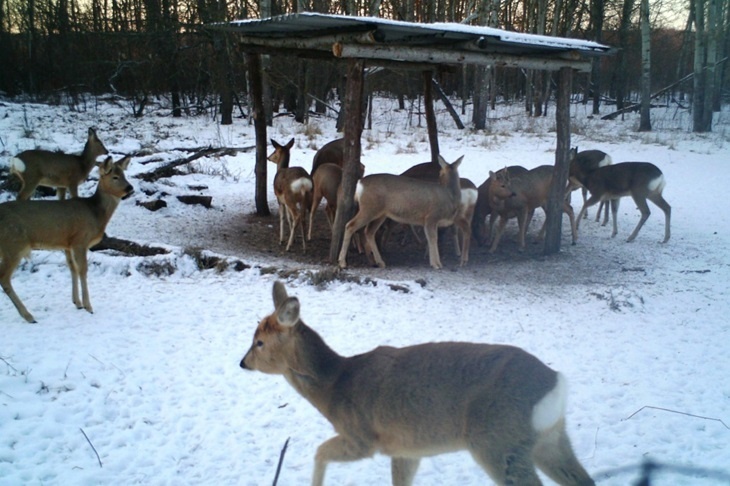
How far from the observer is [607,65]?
39.4 m

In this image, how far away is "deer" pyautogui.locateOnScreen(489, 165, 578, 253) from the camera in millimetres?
9859

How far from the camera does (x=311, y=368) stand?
3441 millimetres

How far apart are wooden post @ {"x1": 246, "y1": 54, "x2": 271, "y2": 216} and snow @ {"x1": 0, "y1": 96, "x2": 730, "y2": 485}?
62 cm

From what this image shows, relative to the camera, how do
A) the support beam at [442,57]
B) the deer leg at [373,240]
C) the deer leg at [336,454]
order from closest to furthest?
the deer leg at [336,454], the support beam at [442,57], the deer leg at [373,240]

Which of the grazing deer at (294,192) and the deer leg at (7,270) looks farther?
the grazing deer at (294,192)

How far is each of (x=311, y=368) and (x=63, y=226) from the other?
13.0ft

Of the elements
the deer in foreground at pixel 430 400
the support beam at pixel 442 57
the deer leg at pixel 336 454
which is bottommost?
the deer leg at pixel 336 454

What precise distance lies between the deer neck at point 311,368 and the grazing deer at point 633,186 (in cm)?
816

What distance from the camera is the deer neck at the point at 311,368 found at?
11.2 ft

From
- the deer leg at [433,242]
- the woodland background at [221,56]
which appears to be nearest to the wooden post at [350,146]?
the deer leg at [433,242]

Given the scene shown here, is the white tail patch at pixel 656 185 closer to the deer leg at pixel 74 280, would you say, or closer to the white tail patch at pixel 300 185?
the white tail patch at pixel 300 185

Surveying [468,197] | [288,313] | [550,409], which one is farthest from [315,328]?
[468,197]

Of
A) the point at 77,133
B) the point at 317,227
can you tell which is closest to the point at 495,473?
the point at 317,227

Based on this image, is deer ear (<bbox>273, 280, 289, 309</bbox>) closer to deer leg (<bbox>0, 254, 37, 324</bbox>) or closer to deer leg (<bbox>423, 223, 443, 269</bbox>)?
deer leg (<bbox>0, 254, 37, 324</bbox>)
